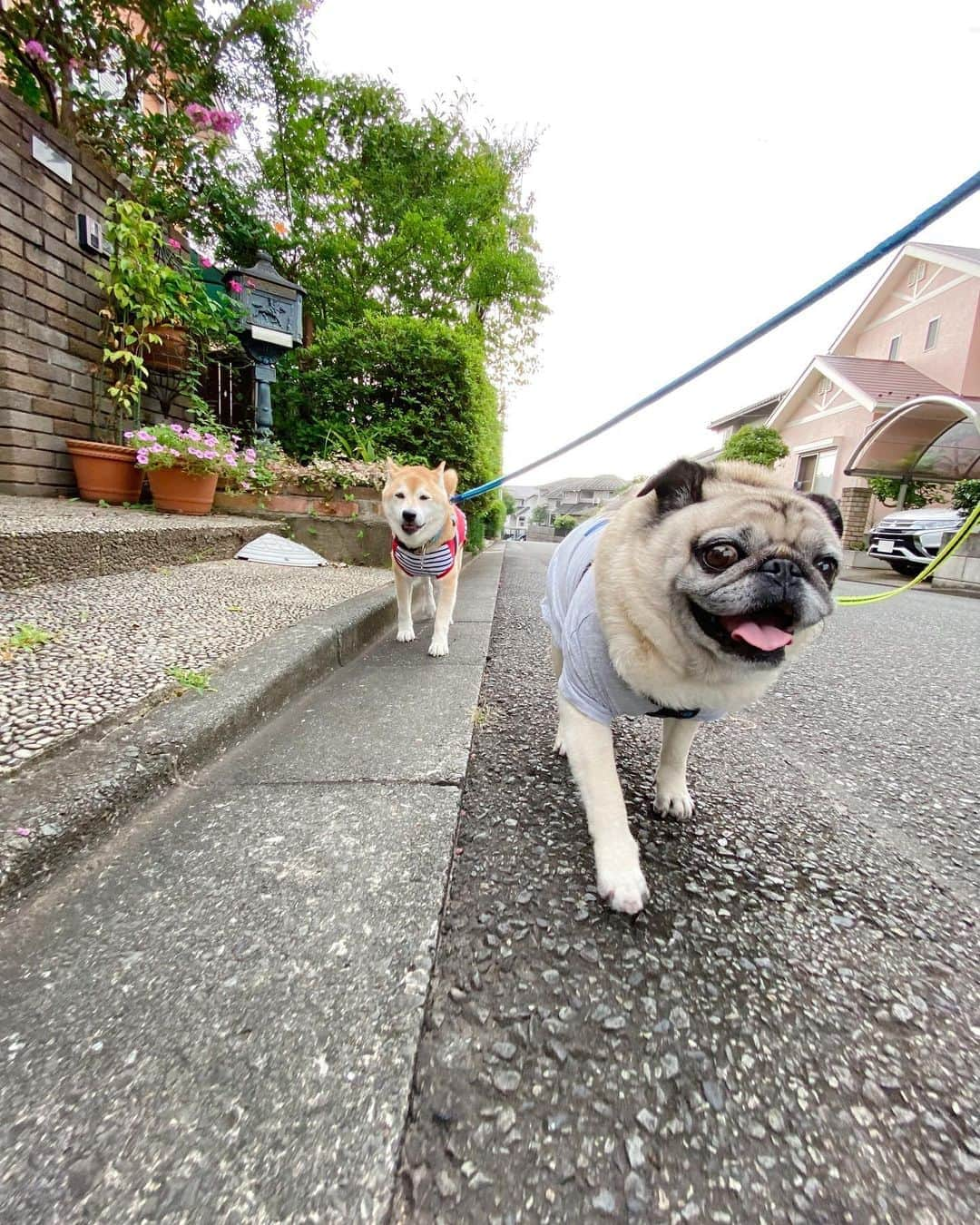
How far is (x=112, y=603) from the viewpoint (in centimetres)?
257

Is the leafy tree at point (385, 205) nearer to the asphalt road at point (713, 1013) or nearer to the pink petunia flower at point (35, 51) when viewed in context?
the pink petunia flower at point (35, 51)

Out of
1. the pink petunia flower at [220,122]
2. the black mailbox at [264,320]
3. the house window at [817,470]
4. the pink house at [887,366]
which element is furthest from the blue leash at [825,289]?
the house window at [817,470]

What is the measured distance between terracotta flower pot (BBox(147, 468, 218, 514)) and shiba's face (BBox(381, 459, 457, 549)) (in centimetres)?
194

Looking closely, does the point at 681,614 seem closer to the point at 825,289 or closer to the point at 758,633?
the point at 758,633

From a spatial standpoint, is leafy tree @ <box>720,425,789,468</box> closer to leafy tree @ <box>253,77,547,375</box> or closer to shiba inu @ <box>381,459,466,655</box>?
leafy tree @ <box>253,77,547,375</box>

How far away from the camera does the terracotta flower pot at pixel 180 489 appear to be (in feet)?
14.4

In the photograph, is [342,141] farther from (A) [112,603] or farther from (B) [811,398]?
(B) [811,398]

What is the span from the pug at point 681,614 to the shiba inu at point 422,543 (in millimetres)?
1670

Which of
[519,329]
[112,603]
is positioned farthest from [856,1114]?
[519,329]

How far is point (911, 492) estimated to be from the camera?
43.0 feet

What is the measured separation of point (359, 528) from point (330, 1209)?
4.69 metres

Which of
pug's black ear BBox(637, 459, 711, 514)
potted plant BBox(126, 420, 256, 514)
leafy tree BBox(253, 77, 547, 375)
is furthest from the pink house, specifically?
pug's black ear BBox(637, 459, 711, 514)

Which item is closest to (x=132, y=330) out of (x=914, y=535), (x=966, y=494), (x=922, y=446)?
(x=914, y=535)

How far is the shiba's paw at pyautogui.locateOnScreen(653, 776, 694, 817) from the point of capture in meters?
1.51
